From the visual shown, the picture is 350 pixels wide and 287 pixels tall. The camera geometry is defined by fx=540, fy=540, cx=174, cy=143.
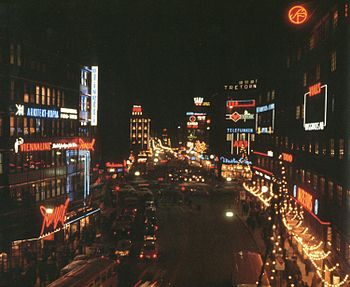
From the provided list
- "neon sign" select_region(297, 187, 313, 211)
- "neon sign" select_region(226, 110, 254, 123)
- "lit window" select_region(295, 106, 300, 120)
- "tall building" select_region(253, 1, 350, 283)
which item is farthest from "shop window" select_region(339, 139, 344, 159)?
"neon sign" select_region(226, 110, 254, 123)

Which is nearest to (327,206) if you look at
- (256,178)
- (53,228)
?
(53,228)

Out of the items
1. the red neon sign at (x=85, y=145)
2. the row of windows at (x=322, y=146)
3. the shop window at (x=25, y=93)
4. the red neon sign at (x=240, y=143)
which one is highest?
the shop window at (x=25, y=93)

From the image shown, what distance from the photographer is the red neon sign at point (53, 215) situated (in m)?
34.1

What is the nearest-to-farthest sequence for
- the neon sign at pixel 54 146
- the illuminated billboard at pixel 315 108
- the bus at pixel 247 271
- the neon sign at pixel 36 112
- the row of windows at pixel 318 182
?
the bus at pixel 247 271, the row of windows at pixel 318 182, the illuminated billboard at pixel 315 108, the neon sign at pixel 36 112, the neon sign at pixel 54 146

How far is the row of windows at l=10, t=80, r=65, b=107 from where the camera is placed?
37566mm

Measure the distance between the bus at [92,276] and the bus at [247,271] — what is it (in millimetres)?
5691

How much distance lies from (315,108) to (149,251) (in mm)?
14647

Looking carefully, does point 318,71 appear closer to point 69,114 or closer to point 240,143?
point 69,114

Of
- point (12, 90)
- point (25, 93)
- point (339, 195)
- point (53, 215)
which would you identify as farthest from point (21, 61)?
point (339, 195)

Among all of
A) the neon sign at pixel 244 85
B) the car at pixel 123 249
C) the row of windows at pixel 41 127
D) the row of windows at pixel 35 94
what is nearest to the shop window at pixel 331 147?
the car at pixel 123 249

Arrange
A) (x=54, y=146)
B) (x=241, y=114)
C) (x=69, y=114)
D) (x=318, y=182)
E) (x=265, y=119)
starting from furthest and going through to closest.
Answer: (x=241, y=114), (x=265, y=119), (x=69, y=114), (x=54, y=146), (x=318, y=182)

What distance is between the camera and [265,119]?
2741 inches

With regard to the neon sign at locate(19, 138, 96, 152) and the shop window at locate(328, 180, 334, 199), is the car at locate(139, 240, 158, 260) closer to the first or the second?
the neon sign at locate(19, 138, 96, 152)

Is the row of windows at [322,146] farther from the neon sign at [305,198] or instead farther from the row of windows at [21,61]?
the row of windows at [21,61]
